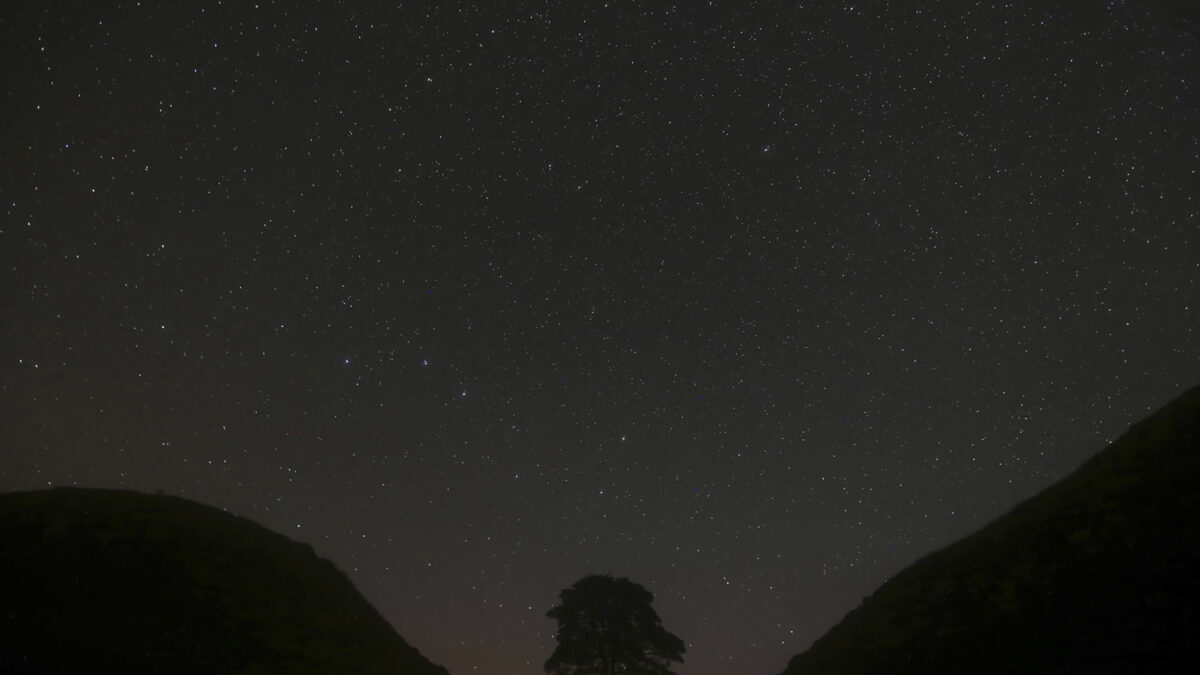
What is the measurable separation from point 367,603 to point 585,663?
1166cm

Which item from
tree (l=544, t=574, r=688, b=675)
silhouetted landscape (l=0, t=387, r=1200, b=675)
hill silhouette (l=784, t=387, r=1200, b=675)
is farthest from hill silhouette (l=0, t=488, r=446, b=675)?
hill silhouette (l=784, t=387, r=1200, b=675)

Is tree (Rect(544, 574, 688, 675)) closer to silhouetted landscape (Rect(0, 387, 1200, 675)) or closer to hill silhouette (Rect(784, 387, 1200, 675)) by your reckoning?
silhouetted landscape (Rect(0, 387, 1200, 675))

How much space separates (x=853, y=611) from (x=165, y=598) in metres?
→ 25.2

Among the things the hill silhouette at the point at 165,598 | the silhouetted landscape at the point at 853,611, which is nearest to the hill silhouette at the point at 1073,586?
the silhouetted landscape at the point at 853,611

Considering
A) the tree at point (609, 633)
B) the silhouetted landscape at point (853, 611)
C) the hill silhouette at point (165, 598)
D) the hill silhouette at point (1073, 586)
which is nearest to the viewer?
the hill silhouette at point (1073, 586)

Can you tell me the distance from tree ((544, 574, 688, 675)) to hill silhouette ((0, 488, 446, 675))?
7.09 meters

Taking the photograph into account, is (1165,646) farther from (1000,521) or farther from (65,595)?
(65,595)

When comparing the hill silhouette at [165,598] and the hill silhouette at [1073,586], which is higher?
the hill silhouette at [165,598]

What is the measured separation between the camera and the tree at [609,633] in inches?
1479

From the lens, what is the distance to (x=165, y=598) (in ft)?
89.6

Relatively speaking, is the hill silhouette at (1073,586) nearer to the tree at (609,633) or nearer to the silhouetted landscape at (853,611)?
the silhouetted landscape at (853,611)

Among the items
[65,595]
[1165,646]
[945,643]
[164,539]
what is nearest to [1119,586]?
[1165,646]

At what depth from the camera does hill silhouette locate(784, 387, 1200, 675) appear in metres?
15.4

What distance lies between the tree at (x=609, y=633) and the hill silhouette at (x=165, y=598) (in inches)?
279
